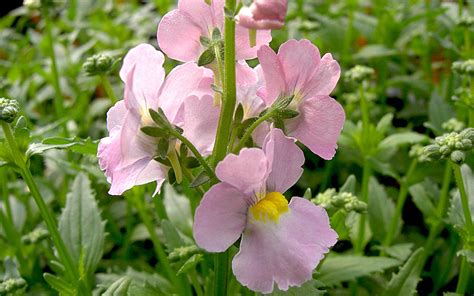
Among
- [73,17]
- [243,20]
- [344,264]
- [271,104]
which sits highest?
[243,20]

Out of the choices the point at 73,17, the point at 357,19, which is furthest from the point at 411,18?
the point at 73,17

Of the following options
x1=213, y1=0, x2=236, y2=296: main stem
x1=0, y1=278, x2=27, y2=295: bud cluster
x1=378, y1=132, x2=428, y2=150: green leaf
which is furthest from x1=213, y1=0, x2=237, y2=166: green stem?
x1=378, y1=132, x2=428, y2=150: green leaf

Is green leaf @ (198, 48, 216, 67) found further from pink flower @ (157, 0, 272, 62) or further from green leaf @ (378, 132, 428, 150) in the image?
green leaf @ (378, 132, 428, 150)

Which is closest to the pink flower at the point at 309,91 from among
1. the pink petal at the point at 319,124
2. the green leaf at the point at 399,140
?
the pink petal at the point at 319,124

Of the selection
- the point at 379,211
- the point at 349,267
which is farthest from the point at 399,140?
the point at 349,267

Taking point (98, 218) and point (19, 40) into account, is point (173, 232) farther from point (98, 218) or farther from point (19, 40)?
point (19, 40)

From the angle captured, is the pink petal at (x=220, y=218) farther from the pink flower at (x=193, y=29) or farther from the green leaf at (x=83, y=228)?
the green leaf at (x=83, y=228)
